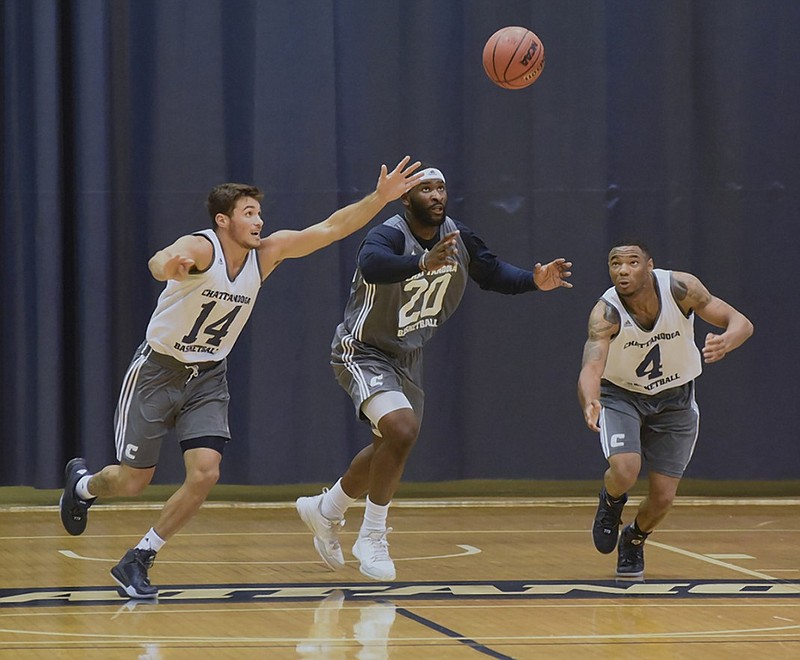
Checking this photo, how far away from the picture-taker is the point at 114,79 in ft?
30.3

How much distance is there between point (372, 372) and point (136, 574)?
4.74 ft

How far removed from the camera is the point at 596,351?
6262mm

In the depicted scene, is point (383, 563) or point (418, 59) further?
point (418, 59)

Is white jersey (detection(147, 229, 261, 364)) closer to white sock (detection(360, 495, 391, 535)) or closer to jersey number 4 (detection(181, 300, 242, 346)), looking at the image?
jersey number 4 (detection(181, 300, 242, 346))

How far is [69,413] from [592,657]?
216 inches

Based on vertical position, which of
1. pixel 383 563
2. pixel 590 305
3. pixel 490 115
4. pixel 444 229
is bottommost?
pixel 383 563

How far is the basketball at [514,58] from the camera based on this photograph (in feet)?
23.2

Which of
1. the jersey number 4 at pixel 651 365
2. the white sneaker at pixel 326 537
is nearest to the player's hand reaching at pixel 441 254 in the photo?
the jersey number 4 at pixel 651 365

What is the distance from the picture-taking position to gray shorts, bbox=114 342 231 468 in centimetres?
602

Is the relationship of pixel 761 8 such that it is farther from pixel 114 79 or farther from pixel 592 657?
pixel 592 657

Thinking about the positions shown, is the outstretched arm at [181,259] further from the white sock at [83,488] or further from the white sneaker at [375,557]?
the white sneaker at [375,557]

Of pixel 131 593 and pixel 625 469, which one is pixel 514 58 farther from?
pixel 131 593

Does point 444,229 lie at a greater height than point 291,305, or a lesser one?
greater

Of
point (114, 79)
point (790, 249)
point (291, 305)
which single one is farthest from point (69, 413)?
point (790, 249)
